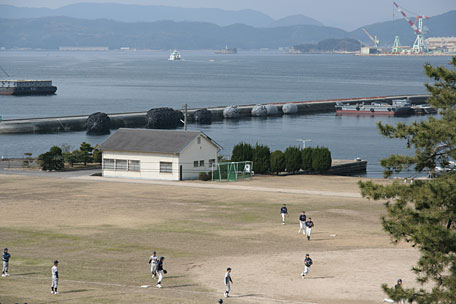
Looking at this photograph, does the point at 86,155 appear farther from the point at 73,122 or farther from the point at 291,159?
the point at 73,122

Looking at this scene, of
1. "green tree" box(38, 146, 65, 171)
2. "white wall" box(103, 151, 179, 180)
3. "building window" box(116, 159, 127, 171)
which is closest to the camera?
"white wall" box(103, 151, 179, 180)

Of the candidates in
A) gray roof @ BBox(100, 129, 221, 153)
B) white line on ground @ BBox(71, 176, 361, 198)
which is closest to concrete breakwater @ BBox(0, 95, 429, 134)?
gray roof @ BBox(100, 129, 221, 153)

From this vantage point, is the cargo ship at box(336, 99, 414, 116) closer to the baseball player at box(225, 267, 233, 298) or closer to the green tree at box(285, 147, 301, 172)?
the green tree at box(285, 147, 301, 172)

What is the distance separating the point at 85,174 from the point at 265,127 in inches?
2826

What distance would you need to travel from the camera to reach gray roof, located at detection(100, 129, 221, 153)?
66.1 metres

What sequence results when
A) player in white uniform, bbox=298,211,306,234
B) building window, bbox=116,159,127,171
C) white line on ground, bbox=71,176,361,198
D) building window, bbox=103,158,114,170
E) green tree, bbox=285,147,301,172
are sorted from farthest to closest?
green tree, bbox=285,147,301,172 → building window, bbox=103,158,114,170 → building window, bbox=116,159,127,171 → white line on ground, bbox=71,176,361,198 → player in white uniform, bbox=298,211,306,234

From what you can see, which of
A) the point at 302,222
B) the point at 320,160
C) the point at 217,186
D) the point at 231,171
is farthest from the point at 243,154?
the point at 302,222

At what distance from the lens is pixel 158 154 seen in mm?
66250

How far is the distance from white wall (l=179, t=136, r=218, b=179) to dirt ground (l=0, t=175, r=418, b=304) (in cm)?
376

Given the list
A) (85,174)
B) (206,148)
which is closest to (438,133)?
(206,148)

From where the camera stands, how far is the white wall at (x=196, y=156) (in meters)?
66.4

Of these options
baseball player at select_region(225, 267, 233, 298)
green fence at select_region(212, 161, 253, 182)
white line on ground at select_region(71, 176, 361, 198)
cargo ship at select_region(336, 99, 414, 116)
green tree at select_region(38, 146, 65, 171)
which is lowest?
baseball player at select_region(225, 267, 233, 298)

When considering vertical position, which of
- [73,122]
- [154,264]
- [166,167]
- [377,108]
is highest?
[377,108]

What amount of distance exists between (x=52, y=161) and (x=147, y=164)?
Result: 10572 mm
